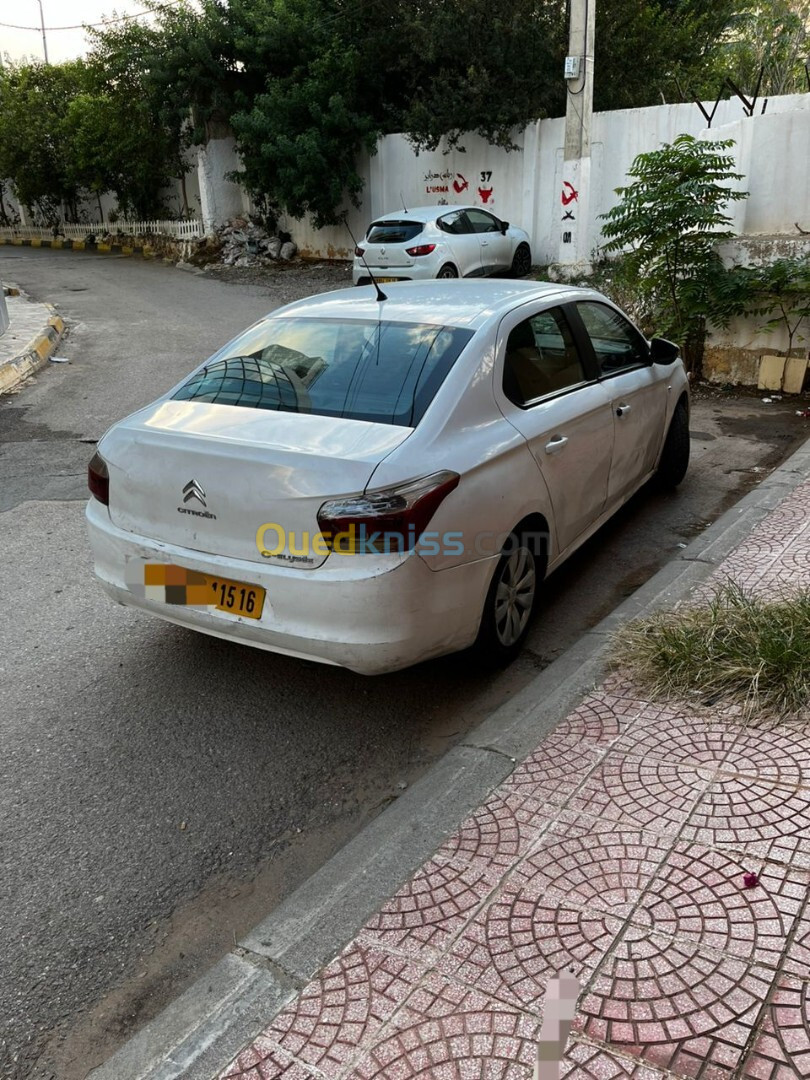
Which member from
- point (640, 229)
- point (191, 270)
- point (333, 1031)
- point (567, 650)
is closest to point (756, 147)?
point (640, 229)

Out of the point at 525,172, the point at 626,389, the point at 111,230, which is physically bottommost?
the point at 626,389

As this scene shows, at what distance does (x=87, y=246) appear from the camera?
27812 mm

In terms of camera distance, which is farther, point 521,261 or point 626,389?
point 521,261

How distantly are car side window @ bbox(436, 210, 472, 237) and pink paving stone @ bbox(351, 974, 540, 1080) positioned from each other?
1422cm

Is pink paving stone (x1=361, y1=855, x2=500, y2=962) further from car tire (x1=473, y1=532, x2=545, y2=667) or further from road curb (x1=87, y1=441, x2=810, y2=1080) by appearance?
car tire (x1=473, y1=532, x2=545, y2=667)

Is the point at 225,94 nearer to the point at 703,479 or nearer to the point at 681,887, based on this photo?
the point at 703,479

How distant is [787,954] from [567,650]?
1981mm

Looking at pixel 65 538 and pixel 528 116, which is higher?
pixel 528 116

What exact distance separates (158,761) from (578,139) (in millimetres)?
13928

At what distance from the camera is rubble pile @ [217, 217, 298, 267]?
71.1 ft

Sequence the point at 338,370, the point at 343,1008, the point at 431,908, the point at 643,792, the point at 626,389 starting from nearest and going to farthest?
1. the point at 343,1008
2. the point at 431,908
3. the point at 643,792
4. the point at 338,370
5. the point at 626,389

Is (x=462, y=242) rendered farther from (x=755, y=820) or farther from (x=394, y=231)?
(x=755, y=820)

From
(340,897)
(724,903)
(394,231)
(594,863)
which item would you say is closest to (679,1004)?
(724,903)

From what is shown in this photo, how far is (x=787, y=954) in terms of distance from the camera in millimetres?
2203
